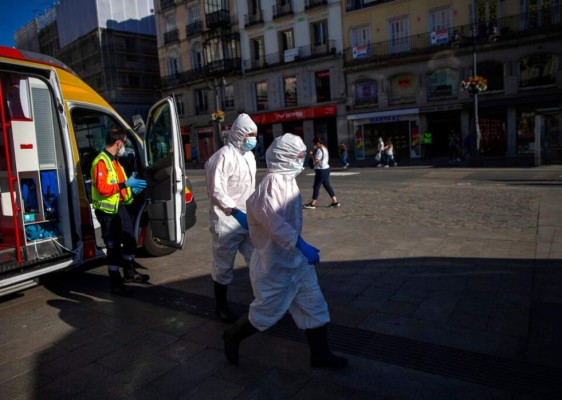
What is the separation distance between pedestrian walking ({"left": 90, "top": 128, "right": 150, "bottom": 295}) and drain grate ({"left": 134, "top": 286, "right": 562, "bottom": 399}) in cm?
214

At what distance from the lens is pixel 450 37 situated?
2511 cm

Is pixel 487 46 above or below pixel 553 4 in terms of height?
below

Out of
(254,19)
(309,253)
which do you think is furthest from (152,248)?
(254,19)

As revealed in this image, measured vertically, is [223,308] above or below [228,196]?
Result: below

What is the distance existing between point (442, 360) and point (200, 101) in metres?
36.9

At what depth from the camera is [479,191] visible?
11.4 m

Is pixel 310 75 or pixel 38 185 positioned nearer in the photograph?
pixel 38 185

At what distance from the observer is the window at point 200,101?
37.5 m

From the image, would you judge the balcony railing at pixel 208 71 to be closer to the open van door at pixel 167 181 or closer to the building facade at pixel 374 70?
the building facade at pixel 374 70

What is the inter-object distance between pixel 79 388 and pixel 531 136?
26.0m

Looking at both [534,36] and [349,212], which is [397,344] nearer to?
[349,212]

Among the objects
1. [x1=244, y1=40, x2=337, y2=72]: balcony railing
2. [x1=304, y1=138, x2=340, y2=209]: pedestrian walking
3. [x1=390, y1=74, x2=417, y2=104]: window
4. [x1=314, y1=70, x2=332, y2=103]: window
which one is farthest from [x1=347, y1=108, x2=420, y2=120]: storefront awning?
[x1=304, y1=138, x2=340, y2=209]: pedestrian walking

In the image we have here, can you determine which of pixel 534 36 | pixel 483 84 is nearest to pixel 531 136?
pixel 534 36

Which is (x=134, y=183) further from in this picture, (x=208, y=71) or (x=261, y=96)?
(x=208, y=71)
